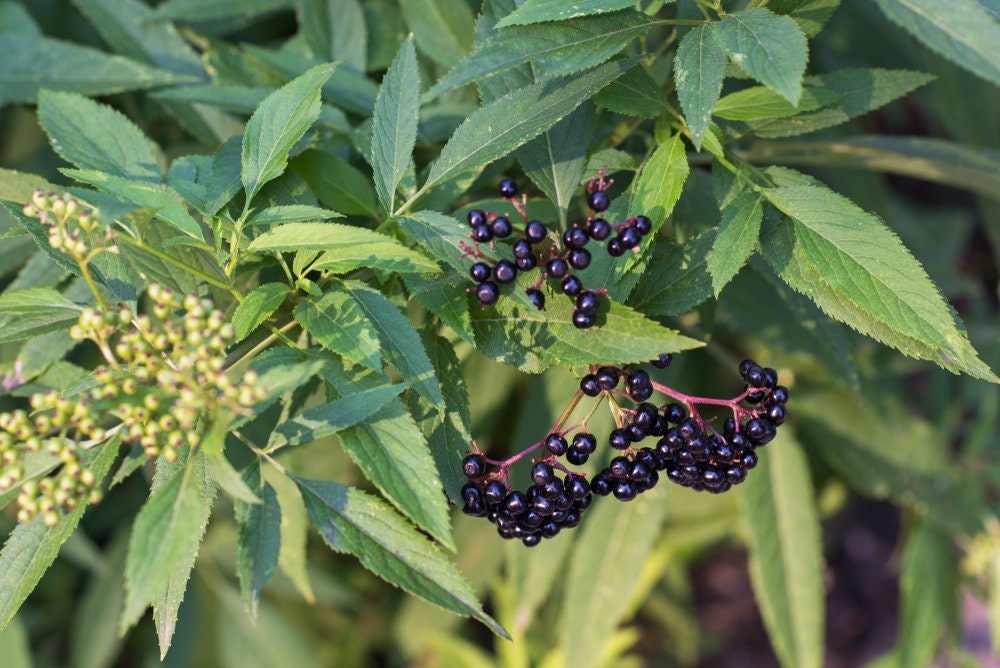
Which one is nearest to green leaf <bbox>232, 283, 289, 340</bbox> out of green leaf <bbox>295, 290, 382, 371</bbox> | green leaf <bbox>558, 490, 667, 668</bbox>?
green leaf <bbox>295, 290, 382, 371</bbox>

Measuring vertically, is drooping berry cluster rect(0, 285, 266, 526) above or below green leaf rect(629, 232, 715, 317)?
above

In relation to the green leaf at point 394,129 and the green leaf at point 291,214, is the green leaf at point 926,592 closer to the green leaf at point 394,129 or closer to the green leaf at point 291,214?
the green leaf at point 394,129

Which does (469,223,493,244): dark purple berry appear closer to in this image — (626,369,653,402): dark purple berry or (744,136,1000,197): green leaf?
(626,369,653,402): dark purple berry

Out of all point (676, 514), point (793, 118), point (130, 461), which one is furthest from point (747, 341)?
point (130, 461)

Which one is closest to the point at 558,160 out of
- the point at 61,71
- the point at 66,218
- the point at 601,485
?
the point at 601,485

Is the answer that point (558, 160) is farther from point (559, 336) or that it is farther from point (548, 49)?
point (559, 336)

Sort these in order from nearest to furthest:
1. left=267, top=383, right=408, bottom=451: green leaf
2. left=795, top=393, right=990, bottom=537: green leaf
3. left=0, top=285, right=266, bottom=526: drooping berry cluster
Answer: left=0, top=285, right=266, bottom=526: drooping berry cluster → left=267, top=383, right=408, bottom=451: green leaf → left=795, top=393, right=990, bottom=537: green leaf

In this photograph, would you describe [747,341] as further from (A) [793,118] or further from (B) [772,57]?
(B) [772,57]

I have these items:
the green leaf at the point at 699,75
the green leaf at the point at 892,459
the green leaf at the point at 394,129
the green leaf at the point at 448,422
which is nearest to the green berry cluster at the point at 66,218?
the green leaf at the point at 394,129
